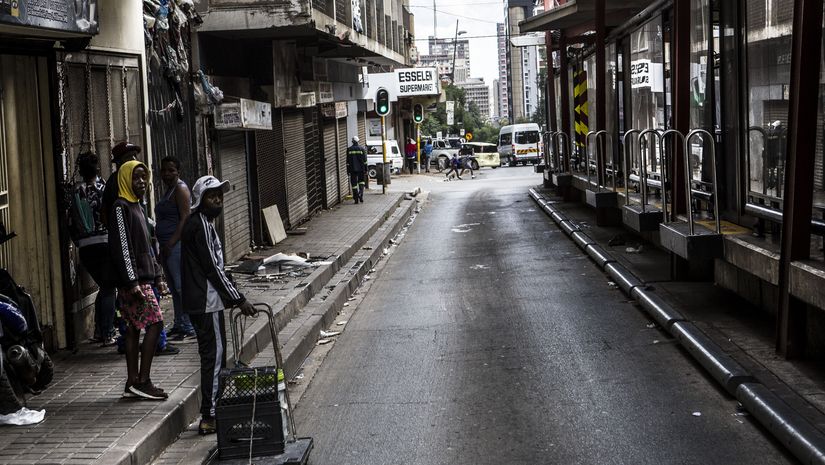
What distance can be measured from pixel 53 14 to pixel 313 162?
18.5m

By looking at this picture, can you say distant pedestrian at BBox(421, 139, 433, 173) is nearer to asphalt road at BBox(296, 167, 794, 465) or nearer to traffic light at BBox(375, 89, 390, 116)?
traffic light at BBox(375, 89, 390, 116)

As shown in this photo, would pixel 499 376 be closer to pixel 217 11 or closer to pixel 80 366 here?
pixel 80 366

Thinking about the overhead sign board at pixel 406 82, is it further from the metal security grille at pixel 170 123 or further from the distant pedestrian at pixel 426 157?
the metal security grille at pixel 170 123

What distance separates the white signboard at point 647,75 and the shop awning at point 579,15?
5.09m

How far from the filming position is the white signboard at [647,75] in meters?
14.6

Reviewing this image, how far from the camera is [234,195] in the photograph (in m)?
17.5

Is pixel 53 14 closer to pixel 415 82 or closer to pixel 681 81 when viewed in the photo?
pixel 681 81

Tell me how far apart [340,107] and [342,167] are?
211 centimetres

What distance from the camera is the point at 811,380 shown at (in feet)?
26.3

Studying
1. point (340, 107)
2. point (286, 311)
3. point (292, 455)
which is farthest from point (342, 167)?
point (292, 455)

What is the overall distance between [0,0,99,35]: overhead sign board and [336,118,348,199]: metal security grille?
22.4 meters

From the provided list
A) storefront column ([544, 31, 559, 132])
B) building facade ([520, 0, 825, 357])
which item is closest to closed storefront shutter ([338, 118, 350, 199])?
storefront column ([544, 31, 559, 132])

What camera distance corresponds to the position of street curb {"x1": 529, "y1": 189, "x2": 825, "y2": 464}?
647 centimetres

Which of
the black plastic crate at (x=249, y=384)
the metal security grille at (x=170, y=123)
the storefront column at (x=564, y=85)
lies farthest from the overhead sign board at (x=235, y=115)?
the storefront column at (x=564, y=85)
